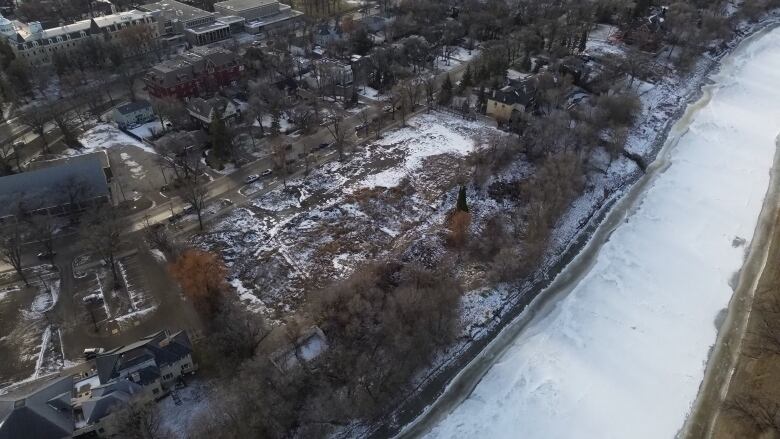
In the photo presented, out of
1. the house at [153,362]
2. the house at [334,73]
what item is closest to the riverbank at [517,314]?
the house at [153,362]

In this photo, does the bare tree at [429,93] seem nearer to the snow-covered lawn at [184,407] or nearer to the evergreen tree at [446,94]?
the evergreen tree at [446,94]

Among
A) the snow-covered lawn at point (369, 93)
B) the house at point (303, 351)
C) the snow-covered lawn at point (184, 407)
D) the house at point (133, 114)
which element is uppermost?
the house at point (133, 114)

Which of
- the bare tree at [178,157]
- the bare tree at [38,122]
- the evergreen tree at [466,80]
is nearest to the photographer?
the bare tree at [178,157]

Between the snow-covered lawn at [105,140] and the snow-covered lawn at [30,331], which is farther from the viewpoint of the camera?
the snow-covered lawn at [105,140]

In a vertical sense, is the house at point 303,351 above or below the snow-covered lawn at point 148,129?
below

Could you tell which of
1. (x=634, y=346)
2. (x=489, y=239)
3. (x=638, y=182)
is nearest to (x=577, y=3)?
(x=638, y=182)

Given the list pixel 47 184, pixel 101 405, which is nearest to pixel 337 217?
pixel 101 405

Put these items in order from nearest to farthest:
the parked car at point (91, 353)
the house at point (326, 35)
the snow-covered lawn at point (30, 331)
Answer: the snow-covered lawn at point (30, 331), the parked car at point (91, 353), the house at point (326, 35)
